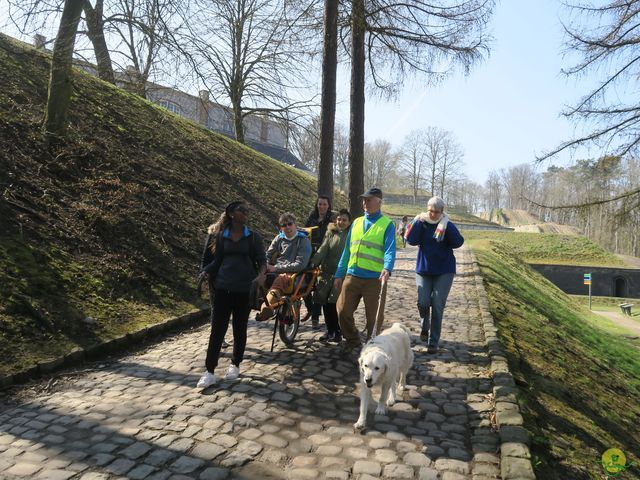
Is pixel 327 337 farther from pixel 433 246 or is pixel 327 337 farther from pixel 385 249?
pixel 433 246

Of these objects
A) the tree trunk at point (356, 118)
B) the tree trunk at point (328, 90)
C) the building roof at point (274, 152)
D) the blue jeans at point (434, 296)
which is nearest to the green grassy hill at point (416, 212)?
the building roof at point (274, 152)

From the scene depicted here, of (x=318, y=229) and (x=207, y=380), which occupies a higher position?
(x=318, y=229)

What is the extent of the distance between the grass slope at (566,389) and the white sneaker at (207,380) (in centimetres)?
316

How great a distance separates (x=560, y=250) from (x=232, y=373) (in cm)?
4870

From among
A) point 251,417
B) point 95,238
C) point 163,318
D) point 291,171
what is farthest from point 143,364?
point 291,171

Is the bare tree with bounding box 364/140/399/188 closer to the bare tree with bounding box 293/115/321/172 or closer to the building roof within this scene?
the building roof

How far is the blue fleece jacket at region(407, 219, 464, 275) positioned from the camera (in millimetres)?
6168

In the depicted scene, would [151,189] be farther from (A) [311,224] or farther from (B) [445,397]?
(B) [445,397]

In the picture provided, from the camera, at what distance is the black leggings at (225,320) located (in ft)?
17.0

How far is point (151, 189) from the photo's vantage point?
11.1 metres

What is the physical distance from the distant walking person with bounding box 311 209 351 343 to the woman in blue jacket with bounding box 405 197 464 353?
3.07 feet

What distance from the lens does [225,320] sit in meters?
5.29

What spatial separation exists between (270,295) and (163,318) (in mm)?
2289

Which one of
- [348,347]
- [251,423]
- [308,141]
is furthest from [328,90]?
[308,141]
